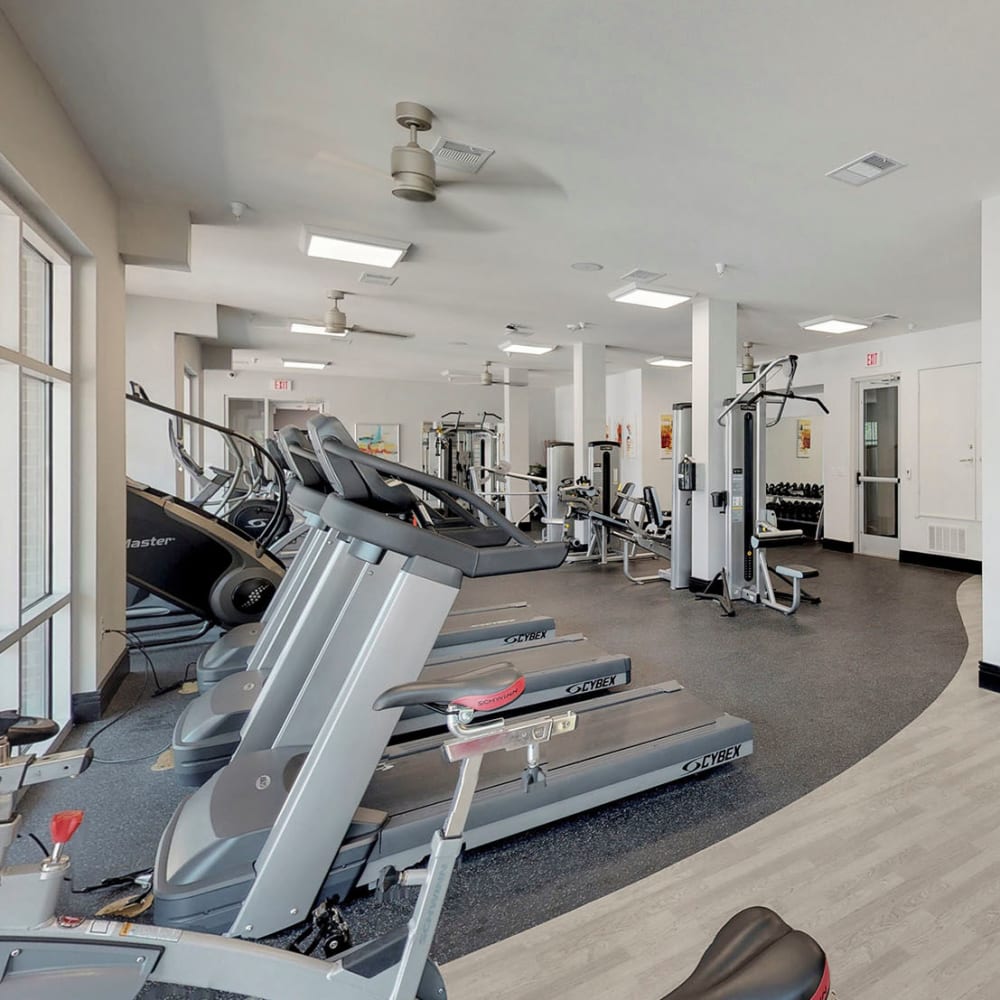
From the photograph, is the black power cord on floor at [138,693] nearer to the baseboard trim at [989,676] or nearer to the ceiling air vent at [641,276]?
the baseboard trim at [989,676]

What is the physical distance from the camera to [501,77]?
2414mm

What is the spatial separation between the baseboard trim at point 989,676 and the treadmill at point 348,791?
2.74 meters

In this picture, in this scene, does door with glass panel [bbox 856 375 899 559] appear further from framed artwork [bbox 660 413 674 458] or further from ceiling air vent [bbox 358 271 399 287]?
ceiling air vent [bbox 358 271 399 287]

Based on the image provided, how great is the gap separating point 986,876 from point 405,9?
331 cm

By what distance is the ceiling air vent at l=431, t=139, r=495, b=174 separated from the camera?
292 cm

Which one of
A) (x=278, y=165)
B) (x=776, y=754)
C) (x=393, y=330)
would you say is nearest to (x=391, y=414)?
(x=393, y=330)

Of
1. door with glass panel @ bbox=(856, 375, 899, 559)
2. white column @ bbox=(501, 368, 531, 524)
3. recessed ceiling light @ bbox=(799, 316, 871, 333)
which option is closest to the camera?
recessed ceiling light @ bbox=(799, 316, 871, 333)

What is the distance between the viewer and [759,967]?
2.86 ft

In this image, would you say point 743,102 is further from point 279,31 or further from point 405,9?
point 279,31

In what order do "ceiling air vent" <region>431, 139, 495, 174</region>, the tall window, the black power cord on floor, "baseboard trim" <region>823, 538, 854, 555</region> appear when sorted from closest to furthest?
the tall window < the black power cord on floor < "ceiling air vent" <region>431, 139, 495, 174</region> < "baseboard trim" <region>823, 538, 854, 555</region>

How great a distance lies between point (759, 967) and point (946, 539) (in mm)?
7808

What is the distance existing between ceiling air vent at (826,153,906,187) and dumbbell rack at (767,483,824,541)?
6616 millimetres

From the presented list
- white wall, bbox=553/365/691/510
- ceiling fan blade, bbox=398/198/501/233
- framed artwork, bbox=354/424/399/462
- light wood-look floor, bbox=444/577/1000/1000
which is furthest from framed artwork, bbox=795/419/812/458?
light wood-look floor, bbox=444/577/1000/1000

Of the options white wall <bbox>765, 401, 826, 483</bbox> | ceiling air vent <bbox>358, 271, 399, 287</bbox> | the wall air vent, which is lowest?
the wall air vent
